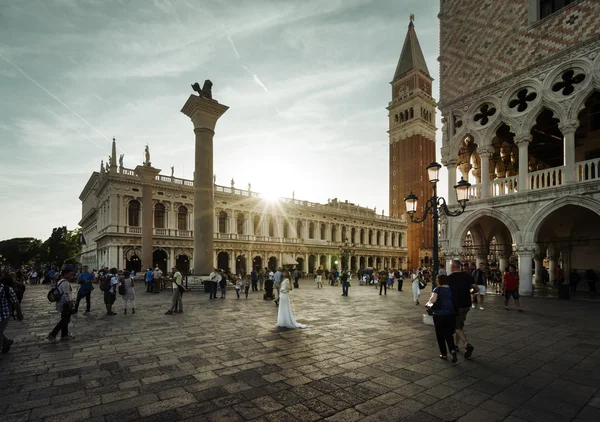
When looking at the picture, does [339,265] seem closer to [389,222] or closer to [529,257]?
[389,222]

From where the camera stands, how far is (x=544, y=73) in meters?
14.7

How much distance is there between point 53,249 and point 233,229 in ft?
147

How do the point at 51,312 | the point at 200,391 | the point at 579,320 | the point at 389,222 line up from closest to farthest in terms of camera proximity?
the point at 200,391, the point at 579,320, the point at 51,312, the point at 389,222

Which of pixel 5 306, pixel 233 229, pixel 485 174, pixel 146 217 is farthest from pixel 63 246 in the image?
pixel 485 174

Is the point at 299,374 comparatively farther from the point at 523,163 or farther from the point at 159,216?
the point at 159,216

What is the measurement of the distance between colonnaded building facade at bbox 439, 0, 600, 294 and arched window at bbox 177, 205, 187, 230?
30.6m

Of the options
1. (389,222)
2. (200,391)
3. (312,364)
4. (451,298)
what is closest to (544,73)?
(451,298)

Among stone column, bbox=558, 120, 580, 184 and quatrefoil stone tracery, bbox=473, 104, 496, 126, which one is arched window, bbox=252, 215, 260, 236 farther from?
stone column, bbox=558, 120, 580, 184

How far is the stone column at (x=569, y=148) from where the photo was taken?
13.5 m

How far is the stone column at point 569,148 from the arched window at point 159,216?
36139 millimetres

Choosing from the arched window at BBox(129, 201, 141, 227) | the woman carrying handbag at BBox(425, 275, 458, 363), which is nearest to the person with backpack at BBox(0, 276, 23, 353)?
the woman carrying handbag at BBox(425, 275, 458, 363)

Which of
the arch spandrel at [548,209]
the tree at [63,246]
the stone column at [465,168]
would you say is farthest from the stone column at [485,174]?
the tree at [63,246]

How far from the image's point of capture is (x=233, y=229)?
42.2 m

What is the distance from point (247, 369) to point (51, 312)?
10.1 meters
